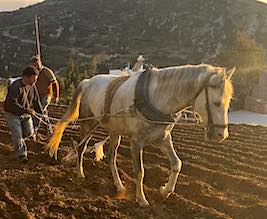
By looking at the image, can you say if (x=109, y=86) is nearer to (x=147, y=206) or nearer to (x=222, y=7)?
(x=147, y=206)

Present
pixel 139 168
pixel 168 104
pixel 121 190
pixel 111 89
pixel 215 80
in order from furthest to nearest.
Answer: pixel 121 190
pixel 111 89
pixel 139 168
pixel 168 104
pixel 215 80

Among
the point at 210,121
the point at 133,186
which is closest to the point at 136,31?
the point at 133,186

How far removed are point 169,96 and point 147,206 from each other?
1211 millimetres

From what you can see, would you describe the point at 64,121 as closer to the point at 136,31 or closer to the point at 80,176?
the point at 80,176

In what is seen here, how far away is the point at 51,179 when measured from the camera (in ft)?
19.9

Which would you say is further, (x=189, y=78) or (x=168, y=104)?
(x=168, y=104)

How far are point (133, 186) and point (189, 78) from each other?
1.81m

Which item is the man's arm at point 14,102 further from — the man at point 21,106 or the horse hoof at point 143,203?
the horse hoof at point 143,203

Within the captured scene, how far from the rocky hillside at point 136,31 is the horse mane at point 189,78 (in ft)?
130

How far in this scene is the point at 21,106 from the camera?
6398mm

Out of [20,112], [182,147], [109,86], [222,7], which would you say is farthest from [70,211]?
[222,7]

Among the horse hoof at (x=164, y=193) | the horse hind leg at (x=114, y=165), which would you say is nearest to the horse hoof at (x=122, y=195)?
the horse hind leg at (x=114, y=165)

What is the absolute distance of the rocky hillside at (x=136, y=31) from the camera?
52.6m

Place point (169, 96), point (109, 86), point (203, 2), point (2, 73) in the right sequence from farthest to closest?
point (203, 2) → point (2, 73) → point (109, 86) → point (169, 96)
